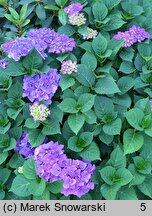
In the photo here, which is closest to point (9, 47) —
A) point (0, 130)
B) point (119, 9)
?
point (0, 130)

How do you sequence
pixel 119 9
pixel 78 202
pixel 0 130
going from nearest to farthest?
pixel 78 202
pixel 0 130
pixel 119 9

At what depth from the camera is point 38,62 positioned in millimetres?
2445

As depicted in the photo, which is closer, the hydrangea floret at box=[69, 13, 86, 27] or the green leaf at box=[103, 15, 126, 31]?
the hydrangea floret at box=[69, 13, 86, 27]

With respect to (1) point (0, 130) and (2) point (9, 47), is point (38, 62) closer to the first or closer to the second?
(2) point (9, 47)

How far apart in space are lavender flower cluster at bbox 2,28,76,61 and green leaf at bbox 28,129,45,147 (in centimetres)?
49

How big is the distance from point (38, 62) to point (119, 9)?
86 centimetres

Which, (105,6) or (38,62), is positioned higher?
(105,6)

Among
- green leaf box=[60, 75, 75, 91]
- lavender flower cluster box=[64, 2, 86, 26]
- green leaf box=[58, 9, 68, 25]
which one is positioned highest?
lavender flower cluster box=[64, 2, 86, 26]

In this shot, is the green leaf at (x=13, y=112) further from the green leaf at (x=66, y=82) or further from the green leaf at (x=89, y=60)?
the green leaf at (x=89, y=60)

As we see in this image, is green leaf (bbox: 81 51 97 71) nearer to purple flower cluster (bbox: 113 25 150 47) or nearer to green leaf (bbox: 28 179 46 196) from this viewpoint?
purple flower cluster (bbox: 113 25 150 47)

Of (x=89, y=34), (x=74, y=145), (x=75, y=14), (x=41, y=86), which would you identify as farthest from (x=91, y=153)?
(x=75, y=14)

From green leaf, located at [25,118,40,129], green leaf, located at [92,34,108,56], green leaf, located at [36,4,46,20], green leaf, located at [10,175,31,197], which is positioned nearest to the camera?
green leaf, located at [10,175,31,197]

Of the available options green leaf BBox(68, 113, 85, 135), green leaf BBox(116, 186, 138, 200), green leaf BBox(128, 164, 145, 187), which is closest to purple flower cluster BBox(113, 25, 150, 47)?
green leaf BBox(68, 113, 85, 135)

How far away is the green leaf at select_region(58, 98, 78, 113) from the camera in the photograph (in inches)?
90.0
